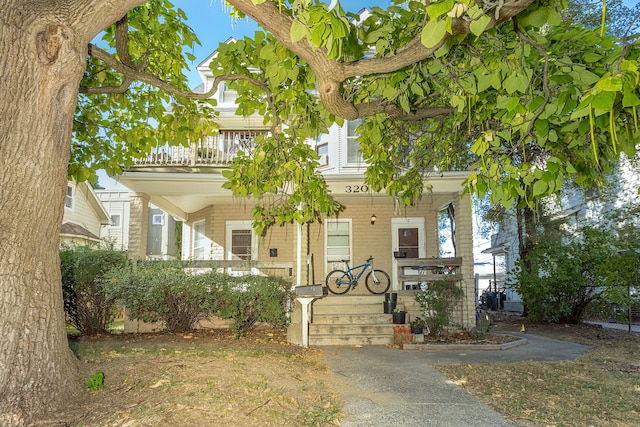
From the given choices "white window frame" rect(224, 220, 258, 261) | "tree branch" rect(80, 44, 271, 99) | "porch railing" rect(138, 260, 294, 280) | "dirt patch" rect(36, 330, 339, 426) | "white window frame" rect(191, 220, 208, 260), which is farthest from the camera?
"white window frame" rect(191, 220, 208, 260)

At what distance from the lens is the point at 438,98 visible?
17.6 feet

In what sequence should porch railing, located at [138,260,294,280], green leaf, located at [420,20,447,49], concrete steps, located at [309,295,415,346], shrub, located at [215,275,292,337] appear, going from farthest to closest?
porch railing, located at [138,260,294,280]
concrete steps, located at [309,295,415,346]
shrub, located at [215,275,292,337]
green leaf, located at [420,20,447,49]

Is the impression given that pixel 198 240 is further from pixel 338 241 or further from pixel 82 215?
pixel 82 215

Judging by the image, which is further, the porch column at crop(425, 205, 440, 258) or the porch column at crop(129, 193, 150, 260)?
the porch column at crop(425, 205, 440, 258)

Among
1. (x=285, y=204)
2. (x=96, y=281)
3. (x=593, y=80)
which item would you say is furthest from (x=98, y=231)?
(x=593, y=80)

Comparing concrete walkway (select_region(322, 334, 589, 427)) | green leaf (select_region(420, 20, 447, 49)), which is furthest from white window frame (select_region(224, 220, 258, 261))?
green leaf (select_region(420, 20, 447, 49))

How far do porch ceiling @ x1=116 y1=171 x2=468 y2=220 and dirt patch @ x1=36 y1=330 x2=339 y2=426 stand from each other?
196 inches

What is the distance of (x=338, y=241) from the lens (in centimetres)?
1230

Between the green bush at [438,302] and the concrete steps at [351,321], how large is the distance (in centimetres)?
54

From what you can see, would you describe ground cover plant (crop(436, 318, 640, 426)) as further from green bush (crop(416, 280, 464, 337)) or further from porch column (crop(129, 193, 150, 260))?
porch column (crop(129, 193, 150, 260))

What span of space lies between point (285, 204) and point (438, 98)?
3.16 meters

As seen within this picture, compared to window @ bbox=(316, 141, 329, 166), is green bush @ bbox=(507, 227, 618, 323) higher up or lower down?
lower down

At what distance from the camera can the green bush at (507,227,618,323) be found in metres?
10.8

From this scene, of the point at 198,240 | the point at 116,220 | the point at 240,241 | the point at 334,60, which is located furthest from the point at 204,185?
the point at 116,220
